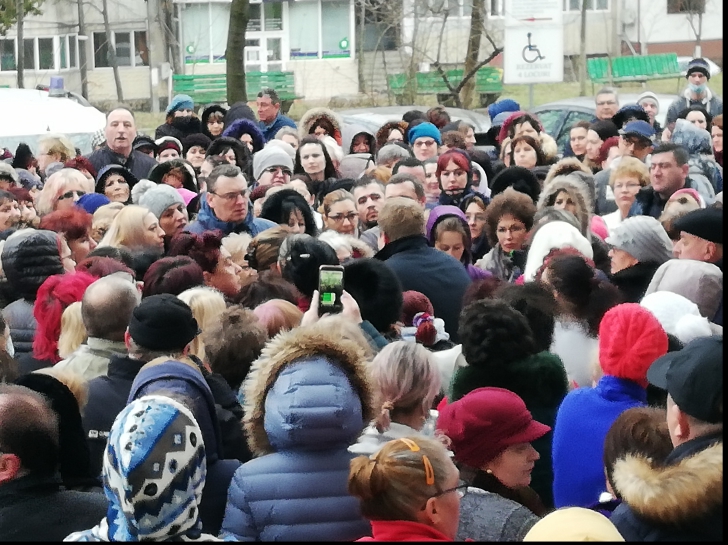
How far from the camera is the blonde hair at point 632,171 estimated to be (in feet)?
27.3

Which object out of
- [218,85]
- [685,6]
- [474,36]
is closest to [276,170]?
[474,36]

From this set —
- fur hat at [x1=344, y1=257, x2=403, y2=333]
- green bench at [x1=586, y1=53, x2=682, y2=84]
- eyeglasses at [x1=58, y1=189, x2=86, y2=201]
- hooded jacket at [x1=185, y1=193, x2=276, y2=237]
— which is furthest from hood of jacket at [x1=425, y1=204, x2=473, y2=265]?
green bench at [x1=586, y1=53, x2=682, y2=84]

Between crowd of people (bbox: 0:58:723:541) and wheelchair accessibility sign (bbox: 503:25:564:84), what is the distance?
29.6 ft

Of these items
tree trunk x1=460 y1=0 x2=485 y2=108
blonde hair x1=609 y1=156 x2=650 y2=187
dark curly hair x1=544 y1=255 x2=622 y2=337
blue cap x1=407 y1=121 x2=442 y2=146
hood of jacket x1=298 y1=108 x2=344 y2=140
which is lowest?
dark curly hair x1=544 y1=255 x2=622 y2=337

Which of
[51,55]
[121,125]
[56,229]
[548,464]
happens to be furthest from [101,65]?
[548,464]

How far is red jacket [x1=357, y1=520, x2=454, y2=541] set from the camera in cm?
286

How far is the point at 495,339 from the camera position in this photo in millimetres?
4445

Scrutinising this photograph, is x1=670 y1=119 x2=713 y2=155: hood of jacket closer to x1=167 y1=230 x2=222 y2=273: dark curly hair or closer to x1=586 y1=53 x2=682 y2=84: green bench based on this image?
x1=167 y1=230 x2=222 y2=273: dark curly hair

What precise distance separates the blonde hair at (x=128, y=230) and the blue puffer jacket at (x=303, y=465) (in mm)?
3355

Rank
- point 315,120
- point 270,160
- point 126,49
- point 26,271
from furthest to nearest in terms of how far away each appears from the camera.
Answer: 1. point 126,49
2. point 315,120
3. point 270,160
4. point 26,271

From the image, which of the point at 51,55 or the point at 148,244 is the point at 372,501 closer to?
the point at 148,244

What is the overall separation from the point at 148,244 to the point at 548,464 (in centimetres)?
318

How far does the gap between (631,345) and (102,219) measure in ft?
13.8

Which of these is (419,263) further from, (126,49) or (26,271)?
(126,49)
